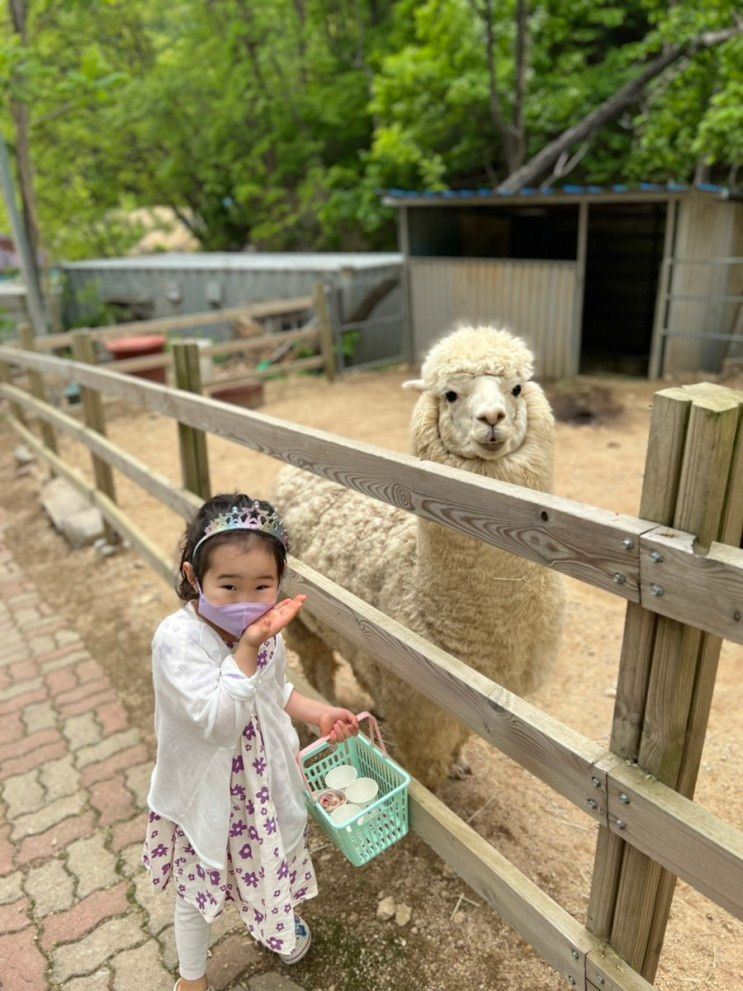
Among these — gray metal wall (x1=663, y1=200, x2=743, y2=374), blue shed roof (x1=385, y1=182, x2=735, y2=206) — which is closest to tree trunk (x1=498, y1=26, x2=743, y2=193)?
blue shed roof (x1=385, y1=182, x2=735, y2=206)

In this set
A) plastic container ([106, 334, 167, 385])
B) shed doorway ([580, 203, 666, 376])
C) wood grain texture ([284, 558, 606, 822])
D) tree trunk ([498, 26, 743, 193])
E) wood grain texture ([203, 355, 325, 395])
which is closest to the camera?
wood grain texture ([284, 558, 606, 822])

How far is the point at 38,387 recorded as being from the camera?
630 centimetres

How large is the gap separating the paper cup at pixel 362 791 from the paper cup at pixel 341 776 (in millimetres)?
36

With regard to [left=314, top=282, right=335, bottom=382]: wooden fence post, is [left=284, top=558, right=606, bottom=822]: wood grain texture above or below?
above

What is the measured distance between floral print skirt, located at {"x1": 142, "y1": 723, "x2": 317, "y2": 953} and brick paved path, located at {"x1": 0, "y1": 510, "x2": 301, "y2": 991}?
400mm

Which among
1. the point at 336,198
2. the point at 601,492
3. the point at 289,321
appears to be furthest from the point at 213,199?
the point at 601,492

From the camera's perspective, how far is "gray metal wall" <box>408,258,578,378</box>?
9969mm

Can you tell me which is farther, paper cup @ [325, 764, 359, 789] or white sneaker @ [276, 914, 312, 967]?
paper cup @ [325, 764, 359, 789]

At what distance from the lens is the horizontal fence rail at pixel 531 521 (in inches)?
42.7

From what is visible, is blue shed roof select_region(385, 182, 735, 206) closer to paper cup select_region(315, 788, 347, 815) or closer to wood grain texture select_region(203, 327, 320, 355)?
wood grain texture select_region(203, 327, 320, 355)

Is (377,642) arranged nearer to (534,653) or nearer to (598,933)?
(534,653)

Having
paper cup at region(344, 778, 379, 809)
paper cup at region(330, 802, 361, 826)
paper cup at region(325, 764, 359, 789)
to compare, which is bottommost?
paper cup at region(325, 764, 359, 789)

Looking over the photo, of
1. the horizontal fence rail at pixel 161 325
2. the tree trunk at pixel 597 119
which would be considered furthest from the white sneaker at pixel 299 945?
the tree trunk at pixel 597 119

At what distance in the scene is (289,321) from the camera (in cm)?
1250
